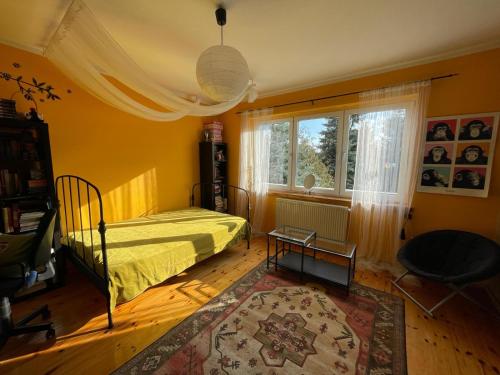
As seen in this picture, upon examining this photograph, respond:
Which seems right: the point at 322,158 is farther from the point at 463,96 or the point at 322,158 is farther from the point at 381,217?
the point at 463,96

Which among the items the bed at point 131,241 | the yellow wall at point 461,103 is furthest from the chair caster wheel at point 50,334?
the yellow wall at point 461,103

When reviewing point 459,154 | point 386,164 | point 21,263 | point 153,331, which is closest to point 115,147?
point 21,263

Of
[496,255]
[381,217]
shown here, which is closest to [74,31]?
[381,217]

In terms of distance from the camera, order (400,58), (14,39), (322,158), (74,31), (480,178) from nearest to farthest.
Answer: (74,31) → (14,39) → (480,178) → (400,58) → (322,158)

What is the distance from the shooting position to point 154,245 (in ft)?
6.95

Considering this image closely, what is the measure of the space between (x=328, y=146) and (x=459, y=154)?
1412 millimetres

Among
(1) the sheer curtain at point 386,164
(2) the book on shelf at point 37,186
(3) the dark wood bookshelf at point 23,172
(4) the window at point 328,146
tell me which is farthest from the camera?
(4) the window at point 328,146

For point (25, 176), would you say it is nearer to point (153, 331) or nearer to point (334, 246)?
point (153, 331)

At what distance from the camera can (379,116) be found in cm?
262

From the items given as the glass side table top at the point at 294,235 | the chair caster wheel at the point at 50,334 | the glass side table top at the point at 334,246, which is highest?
the glass side table top at the point at 294,235

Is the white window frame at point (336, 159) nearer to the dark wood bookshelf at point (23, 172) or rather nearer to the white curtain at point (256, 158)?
the white curtain at point (256, 158)

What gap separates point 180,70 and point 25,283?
2491mm

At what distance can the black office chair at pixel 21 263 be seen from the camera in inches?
55.3

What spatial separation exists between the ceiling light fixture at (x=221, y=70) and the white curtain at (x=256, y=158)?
77.7 inches
